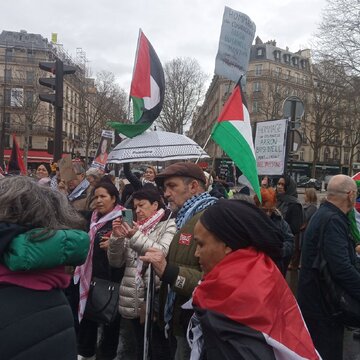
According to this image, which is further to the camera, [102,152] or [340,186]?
[102,152]

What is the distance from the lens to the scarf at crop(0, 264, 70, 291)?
57.6 inches

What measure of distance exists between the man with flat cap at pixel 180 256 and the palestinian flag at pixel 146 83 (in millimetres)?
1527

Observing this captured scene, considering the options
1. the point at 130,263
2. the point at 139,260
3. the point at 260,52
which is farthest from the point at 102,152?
the point at 260,52

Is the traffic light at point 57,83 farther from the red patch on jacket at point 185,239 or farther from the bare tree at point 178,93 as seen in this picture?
the bare tree at point 178,93

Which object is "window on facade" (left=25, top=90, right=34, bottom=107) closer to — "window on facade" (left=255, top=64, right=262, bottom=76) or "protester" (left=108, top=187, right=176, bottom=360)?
"window on facade" (left=255, top=64, right=262, bottom=76)

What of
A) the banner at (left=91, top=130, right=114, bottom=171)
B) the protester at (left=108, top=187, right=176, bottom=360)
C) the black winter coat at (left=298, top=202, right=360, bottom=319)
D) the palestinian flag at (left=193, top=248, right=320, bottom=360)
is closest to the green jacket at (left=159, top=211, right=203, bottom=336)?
the protester at (left=108, top=187, right=176, bottom=360)

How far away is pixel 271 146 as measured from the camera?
6.57 meters

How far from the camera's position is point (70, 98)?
70188 mm

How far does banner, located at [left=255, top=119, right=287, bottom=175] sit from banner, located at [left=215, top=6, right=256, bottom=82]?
2.16m

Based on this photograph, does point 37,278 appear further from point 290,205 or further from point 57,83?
point 57,83

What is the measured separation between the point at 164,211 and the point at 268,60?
242ft

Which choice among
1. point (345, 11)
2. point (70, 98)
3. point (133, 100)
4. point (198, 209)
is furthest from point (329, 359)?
point (70, 98)

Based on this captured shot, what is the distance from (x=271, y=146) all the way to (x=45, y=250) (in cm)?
550

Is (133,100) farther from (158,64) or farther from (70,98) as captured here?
(70,98)
